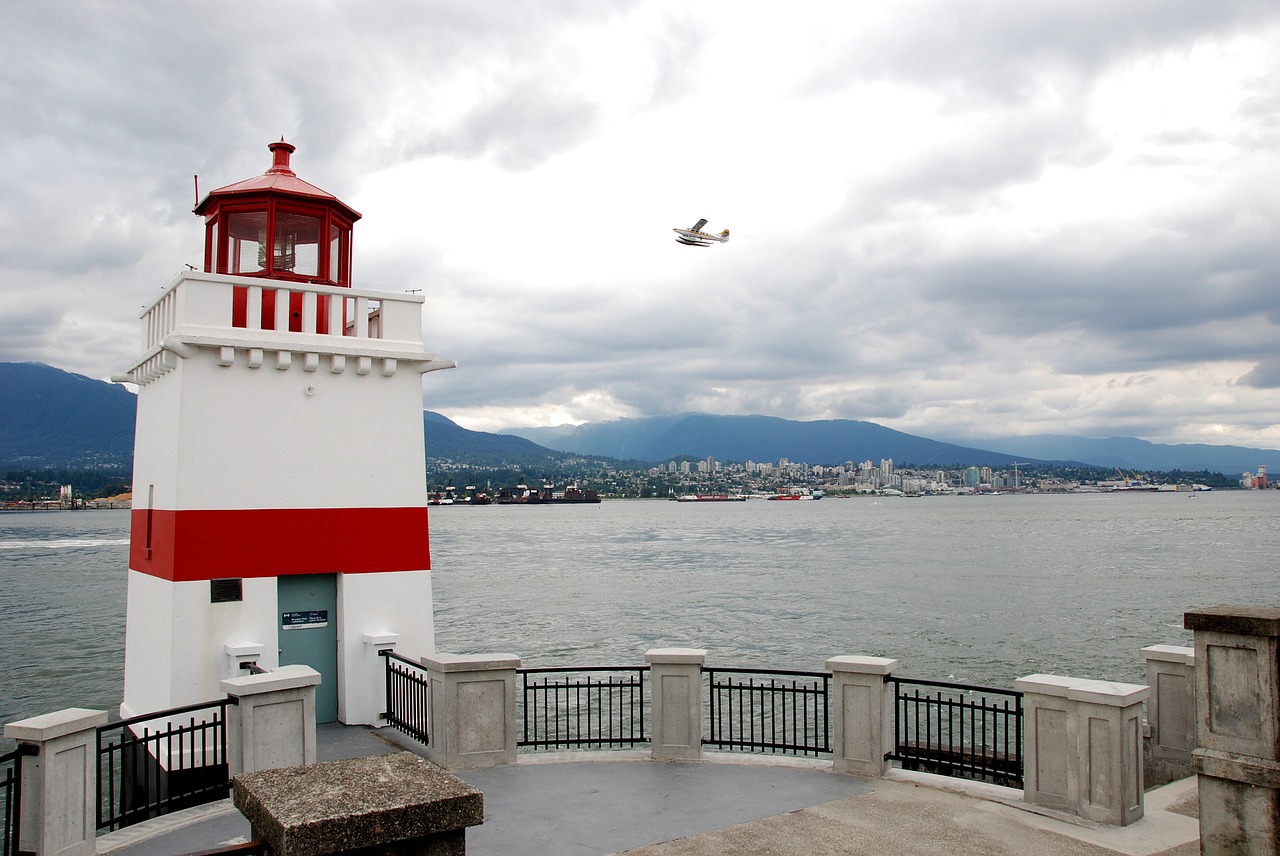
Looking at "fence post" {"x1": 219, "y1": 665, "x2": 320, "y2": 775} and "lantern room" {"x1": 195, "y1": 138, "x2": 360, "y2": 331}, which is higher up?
"lantern room" {"x1": 195, "y1": 138, "x2": 360, "y2": 331}

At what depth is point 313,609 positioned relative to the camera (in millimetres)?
12594

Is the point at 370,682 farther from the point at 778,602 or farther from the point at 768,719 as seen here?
the point at 778,602

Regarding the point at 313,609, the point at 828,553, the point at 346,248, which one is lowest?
the point at 828,553

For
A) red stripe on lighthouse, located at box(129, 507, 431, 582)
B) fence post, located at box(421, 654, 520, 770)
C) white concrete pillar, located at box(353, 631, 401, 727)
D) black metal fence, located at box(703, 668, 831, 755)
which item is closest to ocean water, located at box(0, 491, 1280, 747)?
black metal fence, located at box(703, 668, 831, 755)

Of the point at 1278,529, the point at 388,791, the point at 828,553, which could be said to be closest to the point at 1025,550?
the point at 828,553

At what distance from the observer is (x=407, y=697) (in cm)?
1176

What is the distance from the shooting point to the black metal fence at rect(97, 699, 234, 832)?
870 cm

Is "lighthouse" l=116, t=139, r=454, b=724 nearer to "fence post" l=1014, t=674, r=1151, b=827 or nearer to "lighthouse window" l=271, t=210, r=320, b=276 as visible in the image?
"lighthouse window" l=271, t=210, r=320, b=276

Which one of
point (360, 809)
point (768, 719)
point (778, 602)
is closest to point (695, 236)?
point (778, 602)

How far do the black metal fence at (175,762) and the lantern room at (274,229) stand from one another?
563 centimetres

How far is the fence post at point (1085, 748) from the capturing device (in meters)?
8.11

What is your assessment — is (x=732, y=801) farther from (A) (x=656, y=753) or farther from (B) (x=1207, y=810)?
(B) (x=1207, y=810)

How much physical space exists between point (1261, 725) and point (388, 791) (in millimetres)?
6085

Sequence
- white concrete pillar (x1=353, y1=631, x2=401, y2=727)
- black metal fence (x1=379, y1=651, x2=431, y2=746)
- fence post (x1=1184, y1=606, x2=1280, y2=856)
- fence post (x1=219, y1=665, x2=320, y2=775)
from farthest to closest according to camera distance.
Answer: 1. white concrete pillar (x1=353, y1=631, x2=401, y2=727)
2. black metal fence (x1=379, y1=651, x2=431, y2=746)
3. fence post (x1=219, y1=665, x2=320, y2=775)
4. fence post (x1=1184, y1=606, x2=1280, y2=856)
